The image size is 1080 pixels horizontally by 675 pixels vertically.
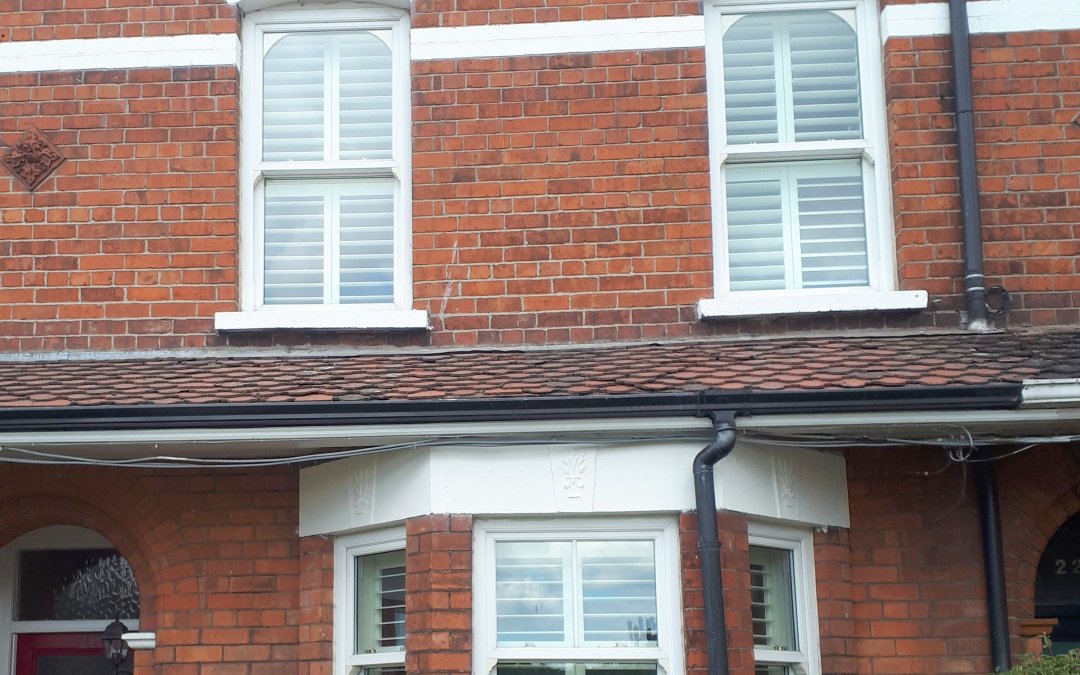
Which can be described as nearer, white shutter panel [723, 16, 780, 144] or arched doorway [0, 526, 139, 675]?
white shutter panel [723, 16, 780, 144]

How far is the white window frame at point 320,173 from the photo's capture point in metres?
7.98

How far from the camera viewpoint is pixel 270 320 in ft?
26.1

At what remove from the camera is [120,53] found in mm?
8562

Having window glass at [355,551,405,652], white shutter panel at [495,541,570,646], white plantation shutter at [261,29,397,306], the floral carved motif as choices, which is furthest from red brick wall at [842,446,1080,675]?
the floral carved motif

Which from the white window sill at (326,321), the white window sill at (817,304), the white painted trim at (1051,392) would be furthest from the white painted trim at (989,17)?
the white window sill at (326,321)

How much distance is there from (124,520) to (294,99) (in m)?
2.69

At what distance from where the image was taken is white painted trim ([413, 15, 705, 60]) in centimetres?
841

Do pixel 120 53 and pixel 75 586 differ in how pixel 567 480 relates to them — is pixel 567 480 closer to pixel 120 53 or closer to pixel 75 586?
pixel 75 586

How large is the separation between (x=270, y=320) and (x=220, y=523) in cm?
115

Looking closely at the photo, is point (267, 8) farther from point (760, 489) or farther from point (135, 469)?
point (760, 489)

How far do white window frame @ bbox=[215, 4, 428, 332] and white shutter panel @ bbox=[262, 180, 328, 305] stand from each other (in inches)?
2.2

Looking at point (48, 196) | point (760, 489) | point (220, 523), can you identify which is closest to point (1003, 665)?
point (760, 489)

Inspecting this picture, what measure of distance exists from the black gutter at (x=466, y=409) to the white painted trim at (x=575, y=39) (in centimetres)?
266

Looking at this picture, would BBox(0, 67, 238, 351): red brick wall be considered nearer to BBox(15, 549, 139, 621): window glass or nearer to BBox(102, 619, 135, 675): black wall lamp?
BBox(15, 549, 139, 621): window glass
